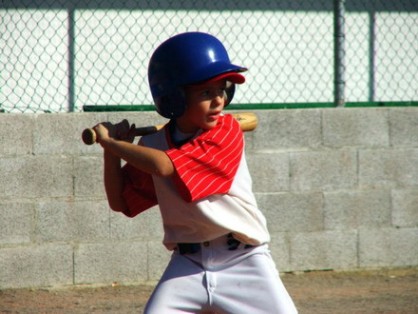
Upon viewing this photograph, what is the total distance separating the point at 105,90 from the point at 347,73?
2.19 m

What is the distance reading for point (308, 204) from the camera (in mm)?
7062

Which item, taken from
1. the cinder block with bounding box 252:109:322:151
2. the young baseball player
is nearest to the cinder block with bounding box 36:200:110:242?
the cinder block with bounding box 252:109:322:151

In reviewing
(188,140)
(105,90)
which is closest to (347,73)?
(105,90)

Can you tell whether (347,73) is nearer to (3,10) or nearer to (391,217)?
(391,217)

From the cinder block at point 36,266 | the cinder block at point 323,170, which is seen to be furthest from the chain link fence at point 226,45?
the cinder block at point 36,266

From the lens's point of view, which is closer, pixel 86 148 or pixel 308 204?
pixel 86 148

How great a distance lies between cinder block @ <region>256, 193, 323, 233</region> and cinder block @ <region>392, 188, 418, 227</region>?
0.65m

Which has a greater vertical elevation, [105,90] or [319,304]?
[105,90]

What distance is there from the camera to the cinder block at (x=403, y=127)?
7336mm

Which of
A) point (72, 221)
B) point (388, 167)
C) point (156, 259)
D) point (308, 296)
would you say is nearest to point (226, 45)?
point (388, 167)

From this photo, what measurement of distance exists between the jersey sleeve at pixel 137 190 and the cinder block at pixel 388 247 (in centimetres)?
366

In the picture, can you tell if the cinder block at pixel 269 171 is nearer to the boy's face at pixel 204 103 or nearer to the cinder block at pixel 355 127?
the cinder block at pixel 355 127

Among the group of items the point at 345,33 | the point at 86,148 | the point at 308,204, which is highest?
the point at 345,33

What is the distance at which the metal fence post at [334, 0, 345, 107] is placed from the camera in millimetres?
7266
